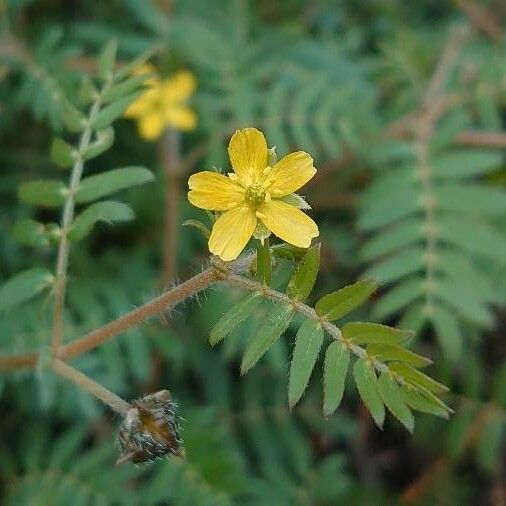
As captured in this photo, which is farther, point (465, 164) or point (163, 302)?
point (465, 164)

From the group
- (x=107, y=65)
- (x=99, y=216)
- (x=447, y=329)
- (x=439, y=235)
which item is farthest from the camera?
(x=439, y=235)

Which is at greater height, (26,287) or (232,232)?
(26,287)

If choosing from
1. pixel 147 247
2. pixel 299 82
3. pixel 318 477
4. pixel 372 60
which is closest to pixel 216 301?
pixel 147 247

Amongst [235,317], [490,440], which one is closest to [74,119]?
[235,317]

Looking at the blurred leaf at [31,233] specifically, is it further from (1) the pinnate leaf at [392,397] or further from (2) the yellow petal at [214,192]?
(1) the pinnate leaf at [392,397]

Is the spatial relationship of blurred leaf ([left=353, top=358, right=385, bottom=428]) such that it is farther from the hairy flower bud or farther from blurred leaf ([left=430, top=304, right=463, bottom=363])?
blurred leaf ([left=430, top=304, right=463, bottom=363])

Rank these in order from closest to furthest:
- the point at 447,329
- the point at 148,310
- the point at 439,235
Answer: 1. the point at 148,310
2. the point at 447,329
3. the point at 439,235

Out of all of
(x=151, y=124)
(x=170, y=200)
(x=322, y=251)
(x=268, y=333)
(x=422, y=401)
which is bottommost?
(x=422, y=401)

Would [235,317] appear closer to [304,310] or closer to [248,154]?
[304,310]
